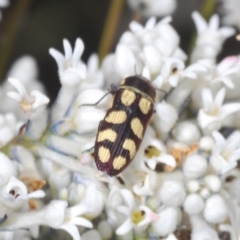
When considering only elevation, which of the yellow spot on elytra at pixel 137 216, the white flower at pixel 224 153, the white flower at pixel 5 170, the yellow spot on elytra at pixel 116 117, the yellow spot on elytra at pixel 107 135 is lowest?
the yellow spot on elytra at pixel 137 216

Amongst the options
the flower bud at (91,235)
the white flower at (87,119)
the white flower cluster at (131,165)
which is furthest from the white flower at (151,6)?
the flower bud at (91,235)

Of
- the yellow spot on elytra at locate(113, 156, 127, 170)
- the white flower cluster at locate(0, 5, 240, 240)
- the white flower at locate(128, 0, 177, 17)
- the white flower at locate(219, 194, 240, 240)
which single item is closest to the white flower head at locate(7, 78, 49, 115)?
the white flower cluster at locate(0, 5, 240, 240)

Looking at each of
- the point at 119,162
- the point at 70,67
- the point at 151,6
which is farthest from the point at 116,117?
the point at 151,6

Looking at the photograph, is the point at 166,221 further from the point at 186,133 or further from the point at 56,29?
the point at 56,29

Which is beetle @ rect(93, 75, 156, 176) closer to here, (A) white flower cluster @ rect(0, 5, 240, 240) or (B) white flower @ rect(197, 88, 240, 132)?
(A) white flower cluster @ rect(0, 5, 240, 240)

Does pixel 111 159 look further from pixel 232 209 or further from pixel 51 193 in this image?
pixel 232 209

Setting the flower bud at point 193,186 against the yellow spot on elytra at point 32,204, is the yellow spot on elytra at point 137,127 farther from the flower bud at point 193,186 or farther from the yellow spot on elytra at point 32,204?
the yellow spot on elytra at point 32,204
